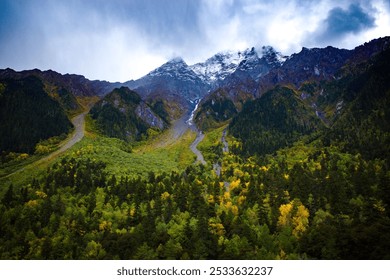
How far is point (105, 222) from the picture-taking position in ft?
161

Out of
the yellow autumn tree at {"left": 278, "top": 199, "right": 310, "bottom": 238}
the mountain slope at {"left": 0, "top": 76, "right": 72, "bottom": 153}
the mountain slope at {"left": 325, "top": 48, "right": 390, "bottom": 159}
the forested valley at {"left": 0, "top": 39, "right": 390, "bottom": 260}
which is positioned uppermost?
the mountain slope at {"left": 0, "top": 76, "right": 72, "bottom": 153}

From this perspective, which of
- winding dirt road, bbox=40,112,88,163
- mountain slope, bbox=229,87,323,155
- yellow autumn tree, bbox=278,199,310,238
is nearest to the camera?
yellow autumn tree, bbox=278,199,310,238

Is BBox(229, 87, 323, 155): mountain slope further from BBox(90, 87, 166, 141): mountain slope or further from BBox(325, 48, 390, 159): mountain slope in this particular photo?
BBox(90, 87, 166, 141): mountain slope

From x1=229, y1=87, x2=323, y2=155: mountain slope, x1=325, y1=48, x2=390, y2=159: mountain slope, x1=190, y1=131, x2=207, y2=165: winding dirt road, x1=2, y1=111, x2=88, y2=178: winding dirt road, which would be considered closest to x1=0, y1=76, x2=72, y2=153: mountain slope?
x1=2, y1=111, x2=88, y2=178: winding dirt road

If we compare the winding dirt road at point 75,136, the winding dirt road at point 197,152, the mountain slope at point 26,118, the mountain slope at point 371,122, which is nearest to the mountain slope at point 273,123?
the winding dirt road at point 197,152

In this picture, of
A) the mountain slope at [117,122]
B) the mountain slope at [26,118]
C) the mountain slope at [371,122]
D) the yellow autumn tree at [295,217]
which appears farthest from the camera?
the mountain slope at [117,122]

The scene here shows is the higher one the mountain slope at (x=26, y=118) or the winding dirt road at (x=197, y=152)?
the mountain slope at (x=26, y=118)

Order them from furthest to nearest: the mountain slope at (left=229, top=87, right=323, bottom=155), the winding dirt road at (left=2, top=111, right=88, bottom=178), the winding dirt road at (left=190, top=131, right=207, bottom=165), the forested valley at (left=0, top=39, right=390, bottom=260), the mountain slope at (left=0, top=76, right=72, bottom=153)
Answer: the mountain slope at (left=229, top=87, right=323, bottom=155) < the winding dirt road at (left=190, top=131, right=207, bottom=165) < the mountain slope at (left=0, top=76, right=72, bottom=153) < the winding dirt road at (left=2, top=111, right=88, bottom=178) < the forested valley at (left=0, top=39, right=390, bottom=260)

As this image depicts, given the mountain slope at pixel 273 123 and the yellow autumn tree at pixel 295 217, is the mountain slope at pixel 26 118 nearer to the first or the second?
the mountain slope at pixel 273 123

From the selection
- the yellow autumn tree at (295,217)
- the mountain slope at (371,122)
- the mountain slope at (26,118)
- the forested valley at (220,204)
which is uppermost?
the mountain slope at (26,118)

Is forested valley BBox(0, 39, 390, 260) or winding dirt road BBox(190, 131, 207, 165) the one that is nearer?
forested valley BBox(0, 39, 390, 260)

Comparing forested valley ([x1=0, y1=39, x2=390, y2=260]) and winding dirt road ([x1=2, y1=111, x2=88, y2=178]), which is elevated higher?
winding dirt road ([x1=2, y1=111, x2=88, y2=178])

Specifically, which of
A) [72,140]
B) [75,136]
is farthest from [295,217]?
[75,136]

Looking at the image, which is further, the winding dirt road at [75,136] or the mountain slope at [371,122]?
the winding dirt road at [75,136]
